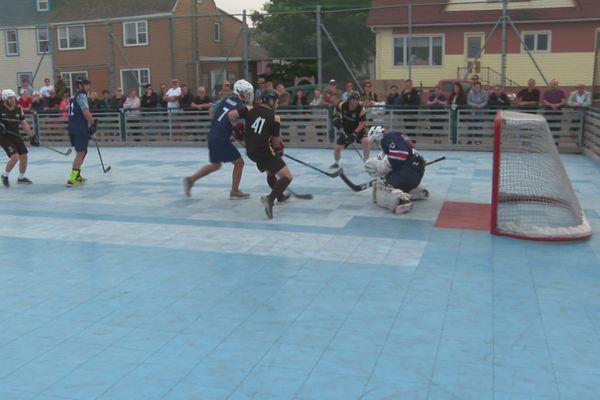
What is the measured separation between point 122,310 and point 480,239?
3.99 m

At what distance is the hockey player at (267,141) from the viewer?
326 inches

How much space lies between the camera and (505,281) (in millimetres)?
5773

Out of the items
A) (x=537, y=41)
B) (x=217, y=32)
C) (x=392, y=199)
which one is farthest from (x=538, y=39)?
(x=392, y=199)

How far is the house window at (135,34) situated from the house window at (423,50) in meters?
12.4

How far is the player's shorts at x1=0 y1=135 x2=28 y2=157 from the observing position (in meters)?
11.2

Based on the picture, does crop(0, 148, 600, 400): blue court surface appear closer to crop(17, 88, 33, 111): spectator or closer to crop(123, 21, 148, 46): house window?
crop(17, 88, 33, 111): spectator

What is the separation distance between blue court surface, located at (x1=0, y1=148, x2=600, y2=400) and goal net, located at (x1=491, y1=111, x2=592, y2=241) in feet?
1.13

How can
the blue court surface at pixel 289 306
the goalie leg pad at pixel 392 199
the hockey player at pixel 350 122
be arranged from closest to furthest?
the blue court surface at pixel 289 306, the goalie leg pad at pixel 392 199, the hockey player at pixel 350 122

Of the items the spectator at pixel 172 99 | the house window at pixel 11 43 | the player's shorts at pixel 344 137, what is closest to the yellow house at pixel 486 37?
the spectator at pixel 172 99

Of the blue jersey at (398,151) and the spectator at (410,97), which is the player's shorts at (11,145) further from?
the spectator at (410,97)

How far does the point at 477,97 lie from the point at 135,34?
2125 cm

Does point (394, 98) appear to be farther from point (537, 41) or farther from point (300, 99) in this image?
point (537, 41)

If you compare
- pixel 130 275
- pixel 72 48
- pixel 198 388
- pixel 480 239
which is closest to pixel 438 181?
pixel 480 239

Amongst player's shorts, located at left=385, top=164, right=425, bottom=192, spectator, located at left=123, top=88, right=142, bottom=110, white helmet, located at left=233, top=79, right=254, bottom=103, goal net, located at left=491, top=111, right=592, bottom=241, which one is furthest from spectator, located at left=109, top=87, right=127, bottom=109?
goal net, located at left=491, top=111, right=592, bottom=241
